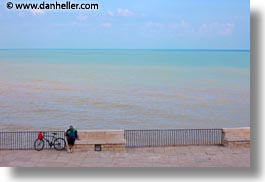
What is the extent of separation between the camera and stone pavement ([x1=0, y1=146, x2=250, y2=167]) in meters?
13.9

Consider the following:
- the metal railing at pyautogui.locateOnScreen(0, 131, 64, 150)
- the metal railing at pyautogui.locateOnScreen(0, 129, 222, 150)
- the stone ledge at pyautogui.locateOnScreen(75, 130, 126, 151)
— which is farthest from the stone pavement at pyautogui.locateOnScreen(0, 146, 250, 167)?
the metal railing at pyautogui.locateOnScreen(0, 131, 64, 150)

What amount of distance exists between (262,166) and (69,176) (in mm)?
4993

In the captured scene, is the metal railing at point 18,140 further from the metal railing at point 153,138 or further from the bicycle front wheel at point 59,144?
the bicycle front wheel at point 59,144

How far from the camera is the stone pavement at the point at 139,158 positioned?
1389 centimetres

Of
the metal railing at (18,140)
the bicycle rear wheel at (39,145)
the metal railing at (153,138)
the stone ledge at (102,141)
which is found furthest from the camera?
the metal railing at (153,138)

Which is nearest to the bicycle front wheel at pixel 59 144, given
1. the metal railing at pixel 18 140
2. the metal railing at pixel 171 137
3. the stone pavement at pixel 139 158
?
the stone pavement at pixel 139 158

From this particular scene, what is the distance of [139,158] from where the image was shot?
14.6 meters

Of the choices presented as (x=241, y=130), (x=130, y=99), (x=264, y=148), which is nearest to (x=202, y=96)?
(x=130, y=99)

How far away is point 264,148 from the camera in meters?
13.3

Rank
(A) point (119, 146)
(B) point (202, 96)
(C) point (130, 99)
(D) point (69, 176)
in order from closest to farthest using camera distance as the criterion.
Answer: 1. (D) point (69, 176)
2. (A) point (119, 146)
3. (C) point (130, 99)
4. (B) point (202, 96)

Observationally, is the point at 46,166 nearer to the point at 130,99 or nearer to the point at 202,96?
the point at 130,99

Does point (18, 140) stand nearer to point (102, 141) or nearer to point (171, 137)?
point (102, 141)

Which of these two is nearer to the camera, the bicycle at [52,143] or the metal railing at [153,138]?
the bicycle at [52,143]

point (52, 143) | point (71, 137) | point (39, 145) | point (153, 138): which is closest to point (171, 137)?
point (153, 138)
